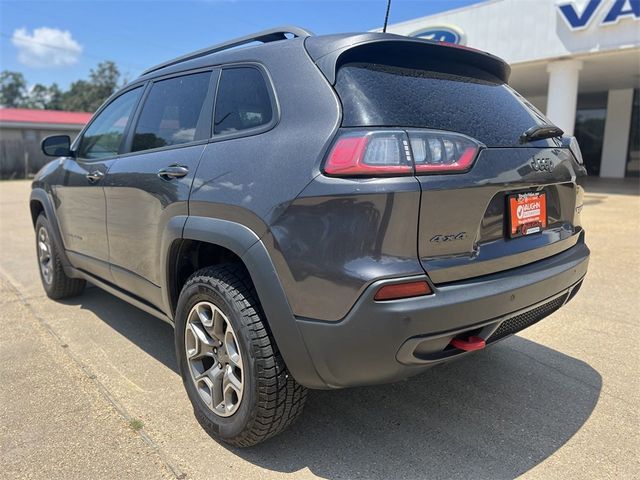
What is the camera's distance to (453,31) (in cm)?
1348

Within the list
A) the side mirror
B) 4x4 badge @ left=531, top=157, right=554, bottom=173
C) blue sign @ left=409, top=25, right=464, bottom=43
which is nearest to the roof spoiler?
4x4 badge @ left=531, top=157, right=554, bottom=173

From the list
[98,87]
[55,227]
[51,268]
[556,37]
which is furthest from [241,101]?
[98,87]

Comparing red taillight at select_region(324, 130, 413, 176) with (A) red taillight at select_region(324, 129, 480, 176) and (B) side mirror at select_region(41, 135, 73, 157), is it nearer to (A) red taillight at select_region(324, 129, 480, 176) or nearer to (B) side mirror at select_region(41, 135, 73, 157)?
(A) red taillight at select_region(324, 129, 480, 176)

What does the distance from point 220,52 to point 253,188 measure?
3.61ft

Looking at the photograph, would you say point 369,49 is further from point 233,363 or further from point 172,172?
point 233,363

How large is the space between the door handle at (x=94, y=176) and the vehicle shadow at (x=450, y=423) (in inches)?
53.2

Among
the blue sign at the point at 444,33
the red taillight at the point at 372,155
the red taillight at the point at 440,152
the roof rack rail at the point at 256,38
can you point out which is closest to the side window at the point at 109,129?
the roof rack rail at the point at 256,38

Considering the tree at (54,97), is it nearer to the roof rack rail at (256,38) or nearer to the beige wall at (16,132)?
the beige wall at (16,132)

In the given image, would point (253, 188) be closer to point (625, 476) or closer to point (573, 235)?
point (573, 235)

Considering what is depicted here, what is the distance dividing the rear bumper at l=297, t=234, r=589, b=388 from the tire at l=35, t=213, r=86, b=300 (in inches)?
132

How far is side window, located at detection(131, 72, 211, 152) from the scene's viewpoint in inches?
111

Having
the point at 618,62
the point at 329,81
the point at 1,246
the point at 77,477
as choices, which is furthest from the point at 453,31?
the point at 77,477

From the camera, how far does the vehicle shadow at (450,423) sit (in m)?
2.31

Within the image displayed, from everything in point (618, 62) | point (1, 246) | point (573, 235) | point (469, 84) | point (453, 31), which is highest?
point (453, 31)
